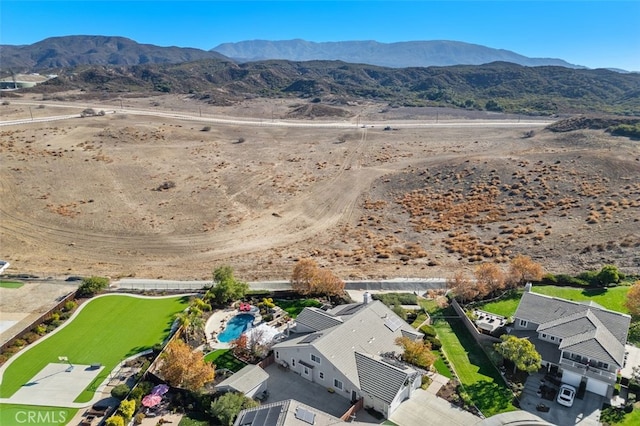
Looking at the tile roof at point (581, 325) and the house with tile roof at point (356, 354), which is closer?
the house with tile roof at point (356, 354)

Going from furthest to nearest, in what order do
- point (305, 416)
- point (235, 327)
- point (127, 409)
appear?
point (235, 327) → point (127, 409) → point (305, 416)

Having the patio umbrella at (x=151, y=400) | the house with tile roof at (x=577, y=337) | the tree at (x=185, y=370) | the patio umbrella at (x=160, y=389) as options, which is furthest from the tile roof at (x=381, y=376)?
the patio umbrella at (x=151, y=400)

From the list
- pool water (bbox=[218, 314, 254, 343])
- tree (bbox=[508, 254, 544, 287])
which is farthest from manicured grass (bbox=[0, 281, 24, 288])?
tree (bbox=[508, 254, 544, 287])

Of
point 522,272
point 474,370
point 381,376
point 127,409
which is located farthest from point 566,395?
point 127,409

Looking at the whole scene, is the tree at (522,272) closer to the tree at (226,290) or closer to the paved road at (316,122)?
the tree at (226,290)

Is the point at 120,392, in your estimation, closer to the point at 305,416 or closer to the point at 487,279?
the point at 305,416

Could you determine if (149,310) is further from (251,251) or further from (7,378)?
(251,251)
